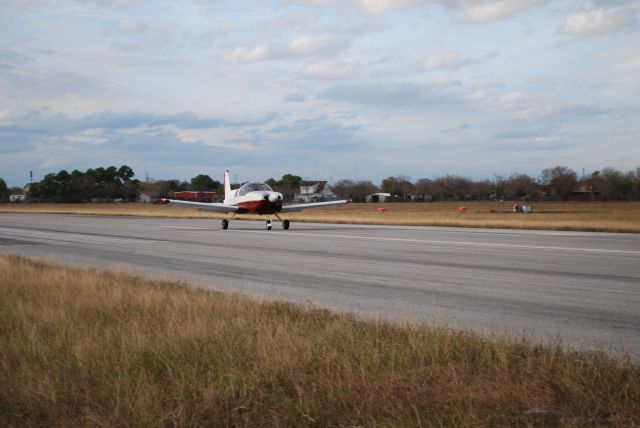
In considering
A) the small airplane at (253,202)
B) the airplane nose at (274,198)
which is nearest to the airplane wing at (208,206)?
the small airplane at (253,202)

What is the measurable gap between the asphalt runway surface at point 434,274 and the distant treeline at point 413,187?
95.0m

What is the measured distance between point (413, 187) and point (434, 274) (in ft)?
521

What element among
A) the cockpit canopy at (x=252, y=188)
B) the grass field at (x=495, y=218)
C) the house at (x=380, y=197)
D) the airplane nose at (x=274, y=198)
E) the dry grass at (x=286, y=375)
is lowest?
the grass field at (x=495, y=218)

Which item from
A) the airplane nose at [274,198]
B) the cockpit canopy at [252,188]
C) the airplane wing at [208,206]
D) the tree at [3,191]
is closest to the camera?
the airplane nose at [274,198]

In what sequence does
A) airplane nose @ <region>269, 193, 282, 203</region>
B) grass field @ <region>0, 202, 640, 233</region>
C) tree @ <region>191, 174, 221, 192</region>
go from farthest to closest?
1. tree @ <region>191, 174, 221, 192</region>
2. grass field @ <region>0, 202, 640, 233</region>
3. airplane nose @ <region>269, 193, 282, 203</region>

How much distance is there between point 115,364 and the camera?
18.5 feet

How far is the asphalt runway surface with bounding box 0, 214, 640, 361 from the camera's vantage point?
26.8 feet

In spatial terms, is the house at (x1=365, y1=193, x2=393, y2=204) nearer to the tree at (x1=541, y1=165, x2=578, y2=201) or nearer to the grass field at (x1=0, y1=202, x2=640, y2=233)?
the tree at (x1=541, y1=165, x2=578, y2=201)

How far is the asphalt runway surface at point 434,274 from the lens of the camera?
322 inches

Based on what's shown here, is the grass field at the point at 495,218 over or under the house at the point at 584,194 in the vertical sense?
under

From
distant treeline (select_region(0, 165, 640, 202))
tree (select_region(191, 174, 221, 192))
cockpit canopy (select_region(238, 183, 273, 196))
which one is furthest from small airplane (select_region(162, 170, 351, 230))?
tree (select_region(191, 174, 221, 192))

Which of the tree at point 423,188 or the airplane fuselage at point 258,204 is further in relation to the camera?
the tree at point 423,188

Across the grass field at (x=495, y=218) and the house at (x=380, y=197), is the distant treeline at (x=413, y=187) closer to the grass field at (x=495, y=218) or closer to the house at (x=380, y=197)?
the house at (x=380, y=197)

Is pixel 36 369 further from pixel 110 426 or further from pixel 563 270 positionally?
pixel 563 270
